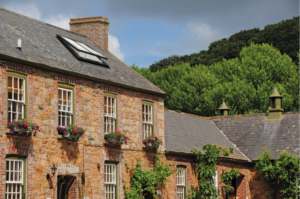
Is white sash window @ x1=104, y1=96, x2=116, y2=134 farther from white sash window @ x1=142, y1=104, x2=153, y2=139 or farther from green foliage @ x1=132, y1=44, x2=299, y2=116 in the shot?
green foliage @ x1=132, y1=44, x2=299, y2=116

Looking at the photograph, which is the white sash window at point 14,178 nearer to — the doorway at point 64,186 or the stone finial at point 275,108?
the doorway at point 64,186

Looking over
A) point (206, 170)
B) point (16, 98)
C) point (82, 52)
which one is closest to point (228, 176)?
point (206, 170)

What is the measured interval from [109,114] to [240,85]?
2293 cm

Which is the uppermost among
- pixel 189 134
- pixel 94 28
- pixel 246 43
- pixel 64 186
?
pixel 246 43

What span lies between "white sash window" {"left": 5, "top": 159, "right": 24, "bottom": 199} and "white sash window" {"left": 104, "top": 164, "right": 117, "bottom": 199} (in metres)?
4.78

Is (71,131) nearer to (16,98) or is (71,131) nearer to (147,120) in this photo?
(16,98)

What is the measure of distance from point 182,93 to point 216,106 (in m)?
3.52

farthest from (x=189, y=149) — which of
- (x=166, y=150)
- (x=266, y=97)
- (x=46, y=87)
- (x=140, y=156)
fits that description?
(x=266, y=97)

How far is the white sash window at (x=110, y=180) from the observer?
877 inches

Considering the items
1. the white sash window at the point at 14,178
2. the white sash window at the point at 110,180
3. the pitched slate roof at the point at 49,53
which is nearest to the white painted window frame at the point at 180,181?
the pitched slate roof at the point at 49,53

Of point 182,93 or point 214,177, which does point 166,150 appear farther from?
point 182,93

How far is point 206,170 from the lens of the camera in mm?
27250

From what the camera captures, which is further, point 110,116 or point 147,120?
point 147,120

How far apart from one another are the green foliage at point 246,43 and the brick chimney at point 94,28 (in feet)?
97.4
